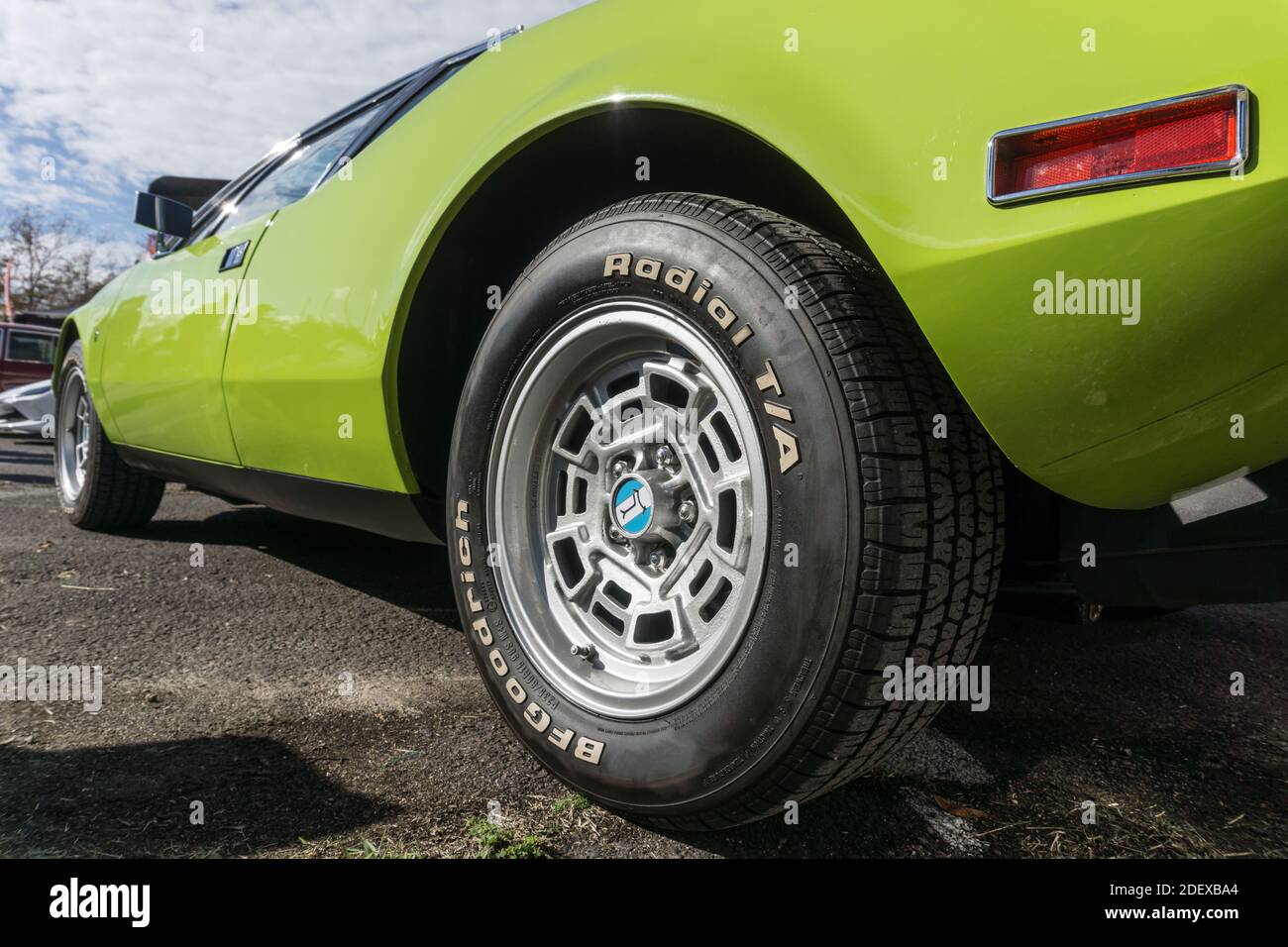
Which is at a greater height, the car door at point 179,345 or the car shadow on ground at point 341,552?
the car door at point 179,345

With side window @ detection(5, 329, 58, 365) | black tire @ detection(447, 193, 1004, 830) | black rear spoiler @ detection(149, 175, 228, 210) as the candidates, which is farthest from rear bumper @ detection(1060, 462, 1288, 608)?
side window @ detection(5, 329, 58, 365)

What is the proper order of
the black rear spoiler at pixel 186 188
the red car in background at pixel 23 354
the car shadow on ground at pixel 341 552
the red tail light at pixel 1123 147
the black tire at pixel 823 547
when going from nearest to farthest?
the red tail light at pixel 1123 147 < the black tire at pixel 823 547 < the car shadow on ground at pixel 341 552 < the black rear spoiler at pixel 186 188 < the red car in background at pixel 23 354

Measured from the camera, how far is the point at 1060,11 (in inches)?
38.1

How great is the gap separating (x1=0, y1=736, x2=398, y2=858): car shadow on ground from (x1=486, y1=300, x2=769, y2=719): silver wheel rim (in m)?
Answer: 0.43

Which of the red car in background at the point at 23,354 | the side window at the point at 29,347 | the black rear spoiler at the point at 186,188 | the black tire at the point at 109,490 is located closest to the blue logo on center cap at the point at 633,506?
the black tire at the point at 109,490

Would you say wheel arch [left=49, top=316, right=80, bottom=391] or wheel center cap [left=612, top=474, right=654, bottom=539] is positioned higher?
wheel arch [left=49, top=316, right=80, bottom=391]

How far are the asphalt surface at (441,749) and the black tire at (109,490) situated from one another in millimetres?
1085

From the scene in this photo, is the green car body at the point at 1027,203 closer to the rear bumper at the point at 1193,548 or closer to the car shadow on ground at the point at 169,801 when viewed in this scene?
the rear bumper at the point at 1193,548

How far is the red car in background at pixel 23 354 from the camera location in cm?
1359

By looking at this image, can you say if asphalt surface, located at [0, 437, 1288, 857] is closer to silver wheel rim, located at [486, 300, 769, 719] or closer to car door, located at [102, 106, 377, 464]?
silver wheel rim, located at [486, 300, 769, 719]

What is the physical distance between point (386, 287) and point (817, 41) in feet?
3.44

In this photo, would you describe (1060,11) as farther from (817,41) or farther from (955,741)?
(955,741)

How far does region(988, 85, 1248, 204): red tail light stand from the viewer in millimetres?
852
